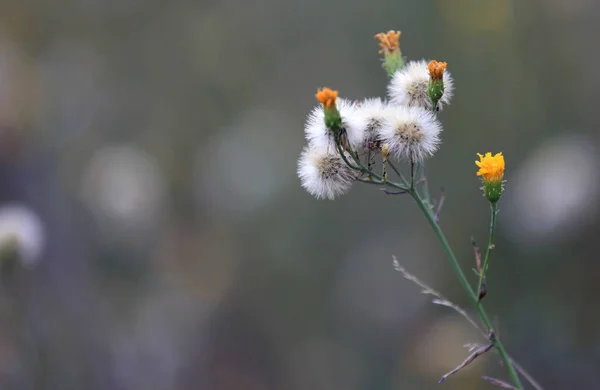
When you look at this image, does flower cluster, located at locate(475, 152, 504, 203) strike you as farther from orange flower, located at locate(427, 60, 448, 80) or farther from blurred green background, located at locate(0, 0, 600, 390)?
blurred green background, located at locate(0, 0, 600, 390)

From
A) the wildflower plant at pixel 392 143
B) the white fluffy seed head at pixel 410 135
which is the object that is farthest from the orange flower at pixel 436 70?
the white fluffy seed head at pixel 410 135

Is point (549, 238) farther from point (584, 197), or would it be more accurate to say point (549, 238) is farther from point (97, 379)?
point (97, 379)

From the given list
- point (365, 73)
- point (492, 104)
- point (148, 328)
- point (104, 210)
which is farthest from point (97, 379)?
point (492, 104)

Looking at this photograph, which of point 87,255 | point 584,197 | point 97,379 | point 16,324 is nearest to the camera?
point 16,324

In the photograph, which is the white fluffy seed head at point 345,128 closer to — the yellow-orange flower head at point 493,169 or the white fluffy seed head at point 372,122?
the white fluffy seed head at point 372,122

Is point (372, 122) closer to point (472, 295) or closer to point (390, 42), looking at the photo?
point (390, 42)

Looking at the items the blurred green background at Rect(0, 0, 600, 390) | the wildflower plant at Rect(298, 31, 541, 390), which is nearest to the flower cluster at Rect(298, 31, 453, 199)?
the wildflower plant at Rect(298, 31, 541, 390)

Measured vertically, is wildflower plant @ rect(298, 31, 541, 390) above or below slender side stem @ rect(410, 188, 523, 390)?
above
